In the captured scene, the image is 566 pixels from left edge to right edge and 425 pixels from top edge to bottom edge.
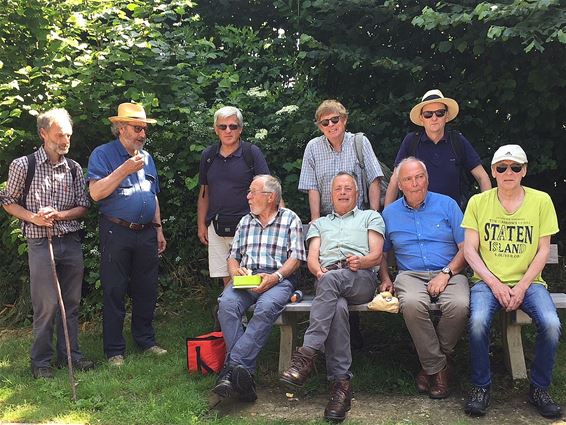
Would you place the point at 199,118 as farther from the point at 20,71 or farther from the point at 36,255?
the point at 36,255

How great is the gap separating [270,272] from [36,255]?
1.76m

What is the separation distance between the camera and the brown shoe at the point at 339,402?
3.75 metres

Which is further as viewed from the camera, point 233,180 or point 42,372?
point 233,180

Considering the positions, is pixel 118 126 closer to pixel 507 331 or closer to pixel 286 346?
pixel 286 346

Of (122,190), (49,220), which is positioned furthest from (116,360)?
(122,190)

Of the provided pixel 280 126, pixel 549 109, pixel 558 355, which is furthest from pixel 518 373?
pixel 280 126

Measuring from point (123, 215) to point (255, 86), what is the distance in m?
2.73

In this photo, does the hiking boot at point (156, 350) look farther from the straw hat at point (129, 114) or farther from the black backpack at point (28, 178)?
the straw hat at point (129, 114)

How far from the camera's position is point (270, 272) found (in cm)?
455

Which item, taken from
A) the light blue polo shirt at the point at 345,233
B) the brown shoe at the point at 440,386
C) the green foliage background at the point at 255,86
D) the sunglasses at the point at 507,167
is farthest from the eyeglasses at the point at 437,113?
the brown shoe at the point at 440,386

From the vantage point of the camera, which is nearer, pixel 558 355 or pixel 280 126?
pixel 558 355

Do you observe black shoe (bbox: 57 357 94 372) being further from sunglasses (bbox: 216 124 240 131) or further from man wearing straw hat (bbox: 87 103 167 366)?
sunglasses (bbox: 216 124 240 131)

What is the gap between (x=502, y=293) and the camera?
3930 mm

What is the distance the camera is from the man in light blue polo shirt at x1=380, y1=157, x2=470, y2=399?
13.2 ft
